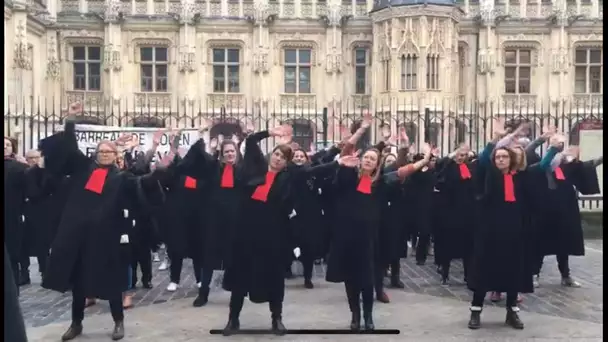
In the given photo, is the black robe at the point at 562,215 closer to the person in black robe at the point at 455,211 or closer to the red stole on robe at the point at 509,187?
the person in black robe at the point at 455,211

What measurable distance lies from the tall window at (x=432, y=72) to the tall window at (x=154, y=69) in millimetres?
10040

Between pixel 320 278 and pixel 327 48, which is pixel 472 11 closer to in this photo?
pixel 327 48

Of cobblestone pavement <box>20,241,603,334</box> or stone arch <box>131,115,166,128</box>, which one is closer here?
cobblestone pavement <box>20,241,603,334</box>

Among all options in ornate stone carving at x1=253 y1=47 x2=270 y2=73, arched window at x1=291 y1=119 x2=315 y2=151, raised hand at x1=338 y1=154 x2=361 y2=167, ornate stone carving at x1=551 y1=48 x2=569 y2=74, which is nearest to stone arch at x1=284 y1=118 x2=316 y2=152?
arched window at x1=291 y1=119 x2=315 y2=151

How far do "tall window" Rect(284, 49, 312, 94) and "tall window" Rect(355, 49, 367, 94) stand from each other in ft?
6.21

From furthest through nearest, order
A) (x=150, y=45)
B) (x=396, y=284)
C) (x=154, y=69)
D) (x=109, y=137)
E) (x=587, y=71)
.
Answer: (x=587, y=71) < (x=154, y=69) < (x=150, y=45) < (x=109, y=137) < (x=396, y=284)

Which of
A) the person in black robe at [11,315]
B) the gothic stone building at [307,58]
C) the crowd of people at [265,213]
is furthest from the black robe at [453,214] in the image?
the gothic stone building at [307,58]

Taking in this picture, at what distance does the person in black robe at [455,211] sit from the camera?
372 inches

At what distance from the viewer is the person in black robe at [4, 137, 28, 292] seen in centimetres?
873

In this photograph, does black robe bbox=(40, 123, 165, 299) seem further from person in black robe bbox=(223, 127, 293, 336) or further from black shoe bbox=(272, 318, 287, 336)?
black shoe bbox=(272, 318, 287, 336)

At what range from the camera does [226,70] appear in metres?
29.5

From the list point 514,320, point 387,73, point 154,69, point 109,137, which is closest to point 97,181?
point 514,320

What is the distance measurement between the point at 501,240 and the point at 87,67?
25.0 metres

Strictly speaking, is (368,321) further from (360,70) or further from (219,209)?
(360,70)
